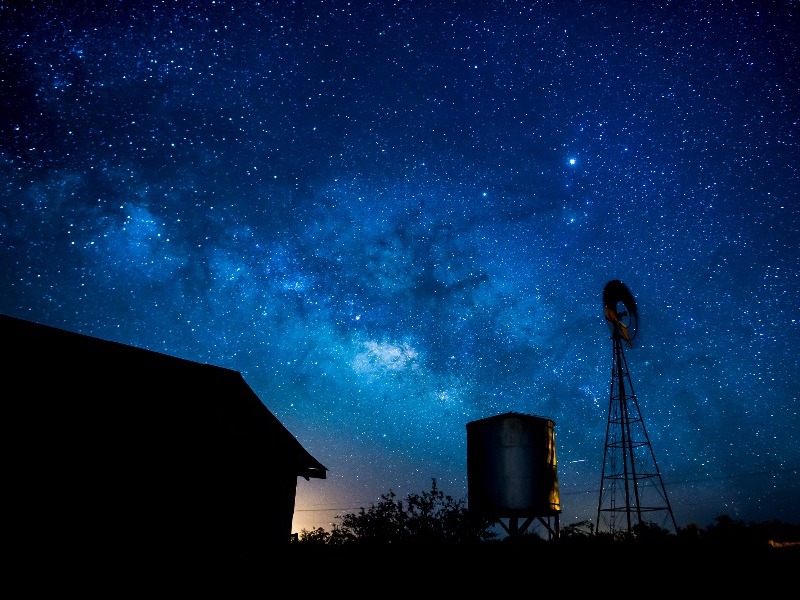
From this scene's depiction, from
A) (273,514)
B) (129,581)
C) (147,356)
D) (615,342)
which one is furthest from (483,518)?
(129,581)

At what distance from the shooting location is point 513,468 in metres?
16.2

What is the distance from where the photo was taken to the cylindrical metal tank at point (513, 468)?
51.8 feet

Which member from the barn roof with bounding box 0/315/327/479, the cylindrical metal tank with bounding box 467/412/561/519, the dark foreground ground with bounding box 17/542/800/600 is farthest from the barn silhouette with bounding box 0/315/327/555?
the cylindrical metal tank with bounding box 467/412/561/519

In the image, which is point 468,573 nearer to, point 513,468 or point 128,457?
point 128,457

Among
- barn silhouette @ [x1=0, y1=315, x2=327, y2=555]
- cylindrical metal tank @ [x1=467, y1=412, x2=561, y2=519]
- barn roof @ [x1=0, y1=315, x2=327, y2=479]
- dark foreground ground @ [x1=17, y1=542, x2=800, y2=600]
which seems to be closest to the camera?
dark foreground ground @ [x1=17, y1=542, x2=800, y2=600]

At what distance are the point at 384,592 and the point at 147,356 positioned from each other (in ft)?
36.3

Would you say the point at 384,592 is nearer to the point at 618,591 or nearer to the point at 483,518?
the point at 618,591

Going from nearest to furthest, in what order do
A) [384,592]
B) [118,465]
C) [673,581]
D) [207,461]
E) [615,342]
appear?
[673,581], [384,592], [118,465], [207,461], [615,342]

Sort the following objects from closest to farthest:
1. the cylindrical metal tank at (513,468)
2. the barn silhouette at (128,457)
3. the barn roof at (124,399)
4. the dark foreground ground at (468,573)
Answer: the dark foreground ground at (468,573) < the barn silhouette at (128,457) < the barn roof at (124,399) < the cylindrical metal tank at (513,468)

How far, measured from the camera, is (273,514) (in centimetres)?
1141

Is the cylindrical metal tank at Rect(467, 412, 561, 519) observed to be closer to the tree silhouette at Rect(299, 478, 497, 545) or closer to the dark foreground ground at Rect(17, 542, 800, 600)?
the tree silhouette at Rect(299, 478, 497, 545)

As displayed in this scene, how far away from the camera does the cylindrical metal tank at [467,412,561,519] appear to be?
51.8 feet

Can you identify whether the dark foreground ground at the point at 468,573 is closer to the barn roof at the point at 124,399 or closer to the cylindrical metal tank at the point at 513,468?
the barn roof at the point at 124,399

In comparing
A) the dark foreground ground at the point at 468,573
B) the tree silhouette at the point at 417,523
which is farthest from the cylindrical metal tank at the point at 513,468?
the dark foreground ground at the point at 468,573
